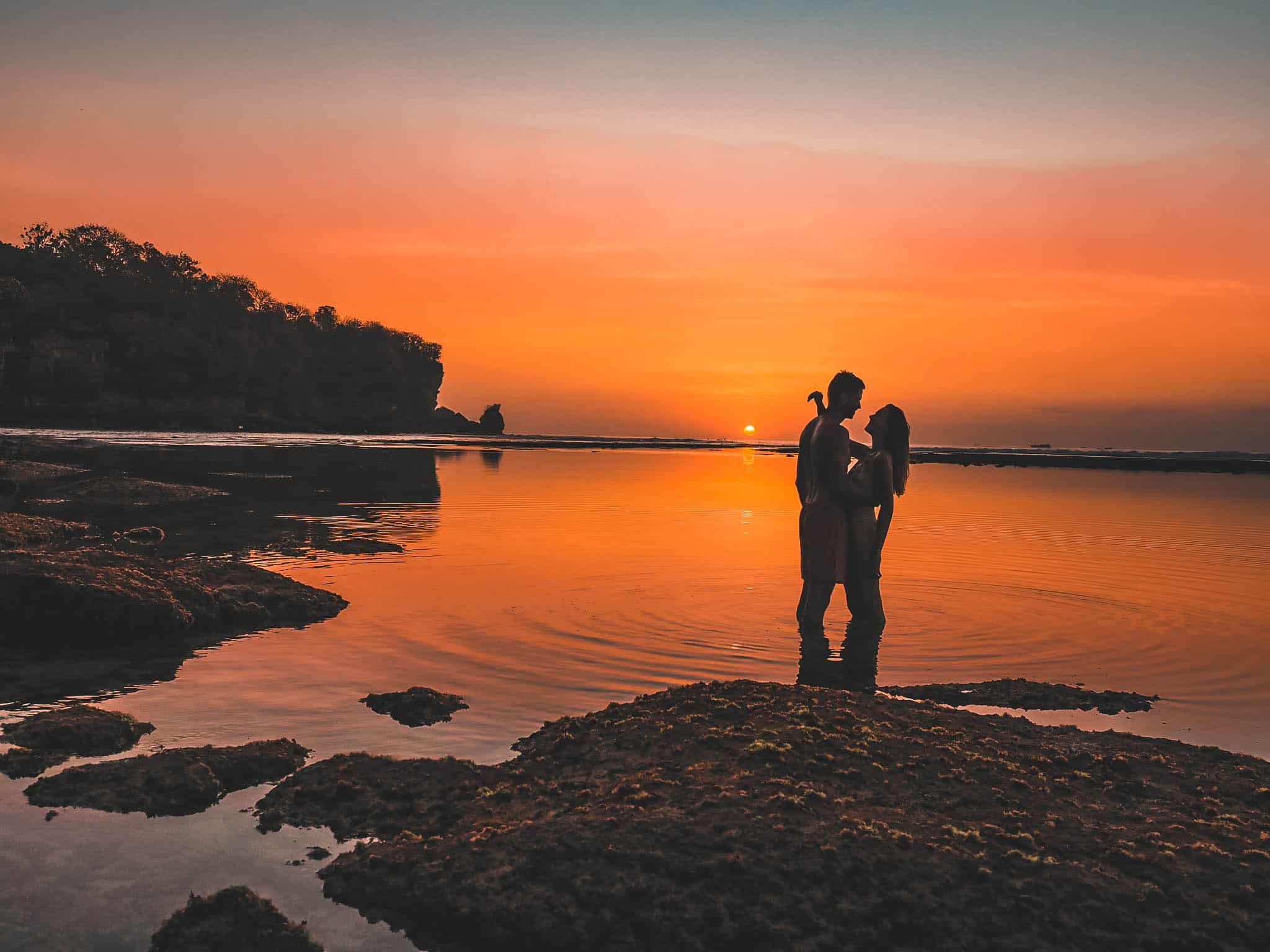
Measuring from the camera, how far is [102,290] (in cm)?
16200

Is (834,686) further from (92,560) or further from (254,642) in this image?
(92,560)

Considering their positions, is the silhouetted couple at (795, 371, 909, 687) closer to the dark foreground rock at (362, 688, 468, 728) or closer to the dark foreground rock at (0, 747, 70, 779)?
the dark foreground rock at (362, 688, 468, 728)

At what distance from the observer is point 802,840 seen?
6145mm

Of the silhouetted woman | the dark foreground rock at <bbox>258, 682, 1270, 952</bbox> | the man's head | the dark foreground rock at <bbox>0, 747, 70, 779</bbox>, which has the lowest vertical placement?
the dark foreground rock at <bbox>0, 747, 70, 779</bbox>

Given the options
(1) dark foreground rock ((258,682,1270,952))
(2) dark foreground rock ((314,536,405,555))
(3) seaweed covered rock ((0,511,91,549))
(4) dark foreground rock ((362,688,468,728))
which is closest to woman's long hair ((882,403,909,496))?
(1) dark foreground rock ((258,682,1270,952))

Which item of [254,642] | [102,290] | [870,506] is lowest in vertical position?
[254,642]

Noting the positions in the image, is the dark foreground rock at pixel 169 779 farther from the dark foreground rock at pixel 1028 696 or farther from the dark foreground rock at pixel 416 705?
the dark foreground rock at pixel 1028 696

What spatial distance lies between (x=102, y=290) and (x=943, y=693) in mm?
180978

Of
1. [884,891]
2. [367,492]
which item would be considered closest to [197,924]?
[884,891]

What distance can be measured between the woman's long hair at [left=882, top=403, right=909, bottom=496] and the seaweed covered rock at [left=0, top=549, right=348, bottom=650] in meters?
9.34

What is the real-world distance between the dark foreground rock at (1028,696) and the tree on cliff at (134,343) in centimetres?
14399

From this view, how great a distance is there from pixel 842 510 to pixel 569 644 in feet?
15.4

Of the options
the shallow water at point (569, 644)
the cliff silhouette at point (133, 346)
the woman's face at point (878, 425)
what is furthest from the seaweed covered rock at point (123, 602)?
the cliff silhouette at point (133, 346)

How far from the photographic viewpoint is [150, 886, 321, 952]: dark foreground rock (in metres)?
5.26
